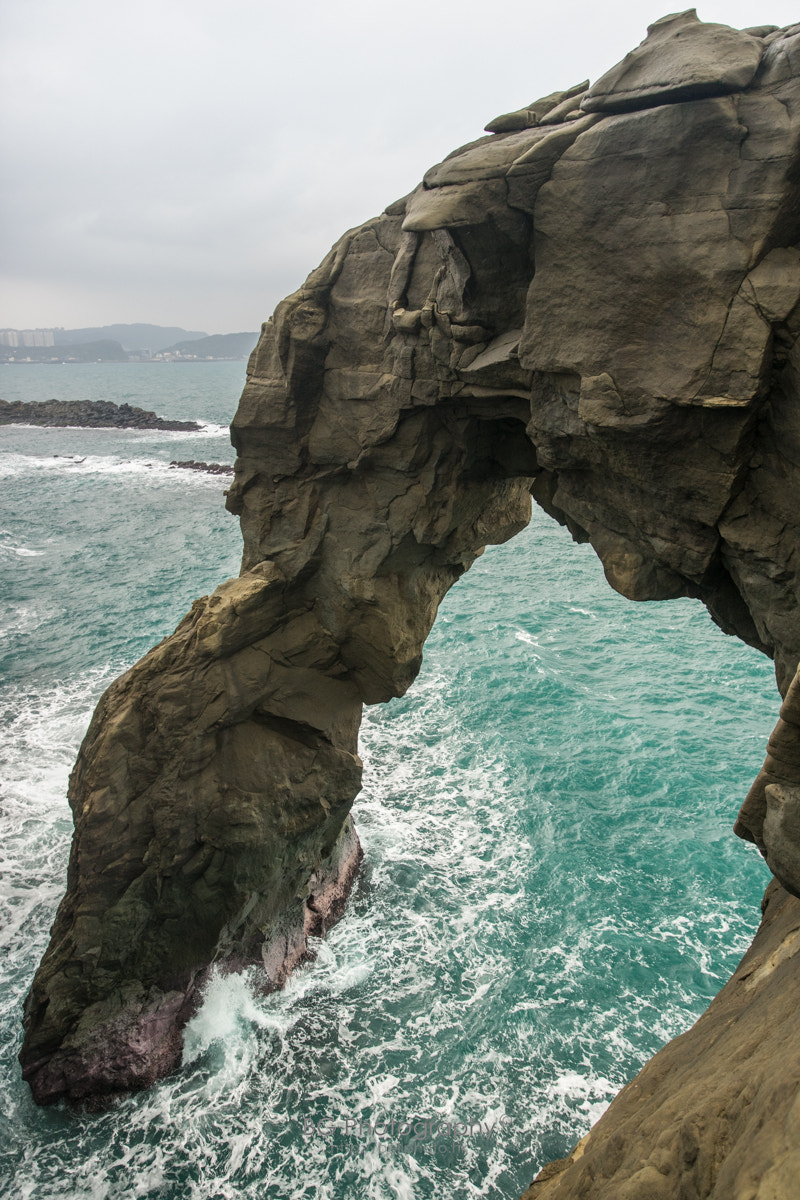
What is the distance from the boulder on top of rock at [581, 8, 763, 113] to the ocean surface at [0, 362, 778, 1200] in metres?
11.8

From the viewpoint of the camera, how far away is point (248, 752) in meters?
11.8

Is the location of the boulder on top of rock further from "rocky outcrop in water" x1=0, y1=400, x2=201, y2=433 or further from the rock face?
"rocky outcrop in water" x1=0, y1=400, x2=201, y2=433

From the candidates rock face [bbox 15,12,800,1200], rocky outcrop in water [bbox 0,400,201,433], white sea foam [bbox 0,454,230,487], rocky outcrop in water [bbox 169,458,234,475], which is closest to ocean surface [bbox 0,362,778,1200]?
rock face [bbox 15,12,800,1200]

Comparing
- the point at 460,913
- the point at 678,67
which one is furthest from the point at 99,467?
the point at 678,67

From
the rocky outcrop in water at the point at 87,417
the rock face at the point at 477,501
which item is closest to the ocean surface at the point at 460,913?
the rock face at the point at 477,501

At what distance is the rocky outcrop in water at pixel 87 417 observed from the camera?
2586 inches

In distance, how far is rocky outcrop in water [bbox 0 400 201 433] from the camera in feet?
216

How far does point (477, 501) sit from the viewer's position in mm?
11508

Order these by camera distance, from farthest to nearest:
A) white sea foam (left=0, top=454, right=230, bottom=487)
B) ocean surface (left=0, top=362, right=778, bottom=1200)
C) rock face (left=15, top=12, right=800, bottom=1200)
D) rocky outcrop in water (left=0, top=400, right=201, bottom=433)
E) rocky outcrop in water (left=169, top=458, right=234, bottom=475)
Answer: rocky outcrop in water (left=0, top=400, right=201, bottom=433) < rocky outcrop in water (left=169, top=458, right=234, bottom=475) < white sea foam (left=0, top=454, right=230, bottom=487) < ocean surface (left=0, top=362, right=778, bottom=1200) < rock face (left=15, top=12, right=800, bottom=1200)

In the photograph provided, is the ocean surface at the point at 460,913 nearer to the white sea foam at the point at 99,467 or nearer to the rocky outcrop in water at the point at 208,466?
the white sea foam at the point at 99,467

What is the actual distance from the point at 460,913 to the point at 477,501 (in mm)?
7389

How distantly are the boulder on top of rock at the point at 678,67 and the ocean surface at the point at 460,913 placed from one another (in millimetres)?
11830

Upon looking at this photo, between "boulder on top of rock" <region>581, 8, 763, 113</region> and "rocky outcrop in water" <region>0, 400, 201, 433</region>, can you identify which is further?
"rocky outcrop in water" <region>0, 400, 201, 433</region>

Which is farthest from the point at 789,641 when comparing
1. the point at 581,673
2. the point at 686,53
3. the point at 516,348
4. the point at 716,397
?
the point at 581,673
